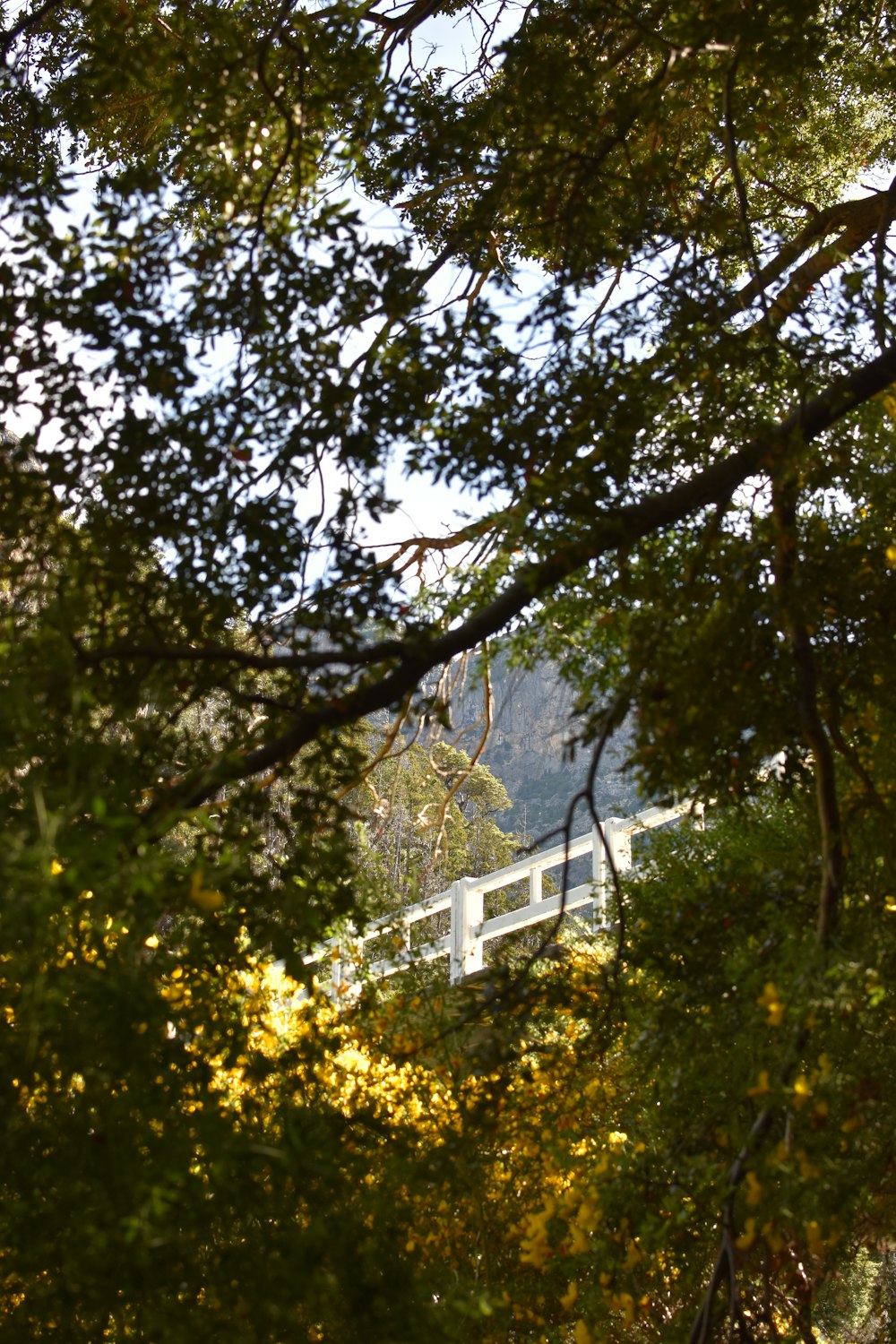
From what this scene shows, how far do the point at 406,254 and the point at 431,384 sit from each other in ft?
0.68

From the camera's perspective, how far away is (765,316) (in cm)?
198

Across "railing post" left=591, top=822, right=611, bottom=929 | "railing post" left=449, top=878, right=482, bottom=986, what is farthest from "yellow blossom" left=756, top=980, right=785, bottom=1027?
"railing post" left=449, top=878, right=482, bottom=986

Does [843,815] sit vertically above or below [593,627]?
below

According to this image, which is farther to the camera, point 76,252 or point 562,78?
point 562,78

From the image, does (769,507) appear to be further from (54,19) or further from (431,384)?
(54,19)

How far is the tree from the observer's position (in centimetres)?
147

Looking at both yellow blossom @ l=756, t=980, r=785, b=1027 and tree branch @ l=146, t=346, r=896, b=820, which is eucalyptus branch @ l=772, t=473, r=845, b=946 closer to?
tree branch @ l=146, t=346, r=896, b=820

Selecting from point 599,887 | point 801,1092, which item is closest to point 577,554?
point 801,1092

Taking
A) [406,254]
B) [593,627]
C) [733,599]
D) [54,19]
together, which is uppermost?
[54,19]

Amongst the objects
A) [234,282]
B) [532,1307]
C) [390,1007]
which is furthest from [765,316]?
[532,1307]

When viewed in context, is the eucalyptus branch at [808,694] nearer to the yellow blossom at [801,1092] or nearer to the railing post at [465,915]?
the yellow blossom at [801,1092]

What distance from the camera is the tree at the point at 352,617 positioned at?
4.82 ft

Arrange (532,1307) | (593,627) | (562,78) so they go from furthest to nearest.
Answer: (532,1307), (593,627), (562,78)

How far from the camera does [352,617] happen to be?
5.91ft
